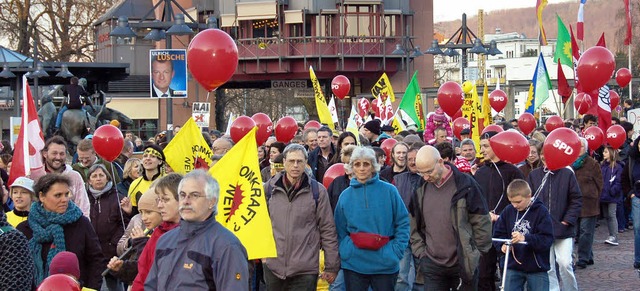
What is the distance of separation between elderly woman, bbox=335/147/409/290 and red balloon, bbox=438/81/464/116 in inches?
420

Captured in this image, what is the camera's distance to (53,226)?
784 cm

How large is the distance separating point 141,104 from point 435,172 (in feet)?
158

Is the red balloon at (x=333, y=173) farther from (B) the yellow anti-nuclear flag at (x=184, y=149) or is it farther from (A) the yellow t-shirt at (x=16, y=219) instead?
(A) the yellow t-shirt at (x=16, y=219)

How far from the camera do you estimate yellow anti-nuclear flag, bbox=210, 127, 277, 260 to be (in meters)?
7.79

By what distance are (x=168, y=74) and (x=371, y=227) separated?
677 cm

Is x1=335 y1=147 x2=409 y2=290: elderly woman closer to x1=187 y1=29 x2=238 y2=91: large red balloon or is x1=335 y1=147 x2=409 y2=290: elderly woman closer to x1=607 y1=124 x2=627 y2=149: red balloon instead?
x1=187 y1=29 x2=238 y2=91: large red balloon

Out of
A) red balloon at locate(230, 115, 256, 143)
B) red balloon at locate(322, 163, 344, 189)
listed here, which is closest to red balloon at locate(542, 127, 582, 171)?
red balloon at locate(322, 163, 344, 189)

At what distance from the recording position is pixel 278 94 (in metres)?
62.8

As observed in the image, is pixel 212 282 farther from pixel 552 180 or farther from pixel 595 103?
pixel 595 103

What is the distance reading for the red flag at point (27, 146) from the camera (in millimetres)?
9938

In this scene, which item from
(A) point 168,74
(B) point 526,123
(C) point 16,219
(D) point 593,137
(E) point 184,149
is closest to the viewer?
(C) point 16,219

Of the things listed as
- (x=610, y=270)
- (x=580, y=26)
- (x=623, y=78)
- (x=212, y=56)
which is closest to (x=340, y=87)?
(x=623, y=78)

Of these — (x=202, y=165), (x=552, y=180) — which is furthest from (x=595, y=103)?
(x=202, y=165)

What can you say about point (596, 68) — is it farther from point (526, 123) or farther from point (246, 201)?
point (246, 201)
